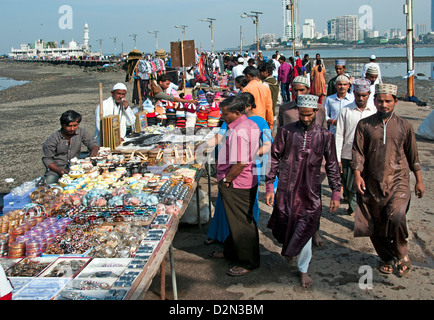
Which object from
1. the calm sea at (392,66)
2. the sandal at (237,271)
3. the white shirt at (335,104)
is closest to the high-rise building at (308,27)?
the calm sea at (392,66)

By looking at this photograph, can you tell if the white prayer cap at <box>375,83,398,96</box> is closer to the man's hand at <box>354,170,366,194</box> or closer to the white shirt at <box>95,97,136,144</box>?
the man's hand at <box>354,170,366,194</box>

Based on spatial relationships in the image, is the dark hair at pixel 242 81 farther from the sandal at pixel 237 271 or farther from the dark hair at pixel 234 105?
the sandal at pixel 237 271

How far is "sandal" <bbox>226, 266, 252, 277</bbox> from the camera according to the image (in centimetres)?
420

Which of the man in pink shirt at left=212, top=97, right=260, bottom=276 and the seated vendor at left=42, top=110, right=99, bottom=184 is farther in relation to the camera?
the seated vendor at left=42, top=110, right=99, bottom=184

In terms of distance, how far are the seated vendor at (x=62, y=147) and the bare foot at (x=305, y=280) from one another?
3.11m

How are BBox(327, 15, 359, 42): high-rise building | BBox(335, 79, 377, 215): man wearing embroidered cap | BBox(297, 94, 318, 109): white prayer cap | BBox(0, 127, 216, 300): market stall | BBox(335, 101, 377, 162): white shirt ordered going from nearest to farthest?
BBox(0, 127, 216, 300): market stall → BBox(297, 94, 318, 109): white prayer cap → BBox(335, 79, 377, 215): man wearing embroidered cap → BBox(335, 101, 377, 162): white shirt → BBox(327, 15, 359, 42): high-rise building

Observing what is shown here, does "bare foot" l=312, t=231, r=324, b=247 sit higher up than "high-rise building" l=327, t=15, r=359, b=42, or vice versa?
"high-rise building" l=327, t=15, r=359, b=42

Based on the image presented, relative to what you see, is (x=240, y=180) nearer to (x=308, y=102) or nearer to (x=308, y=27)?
(x=308, y=102)

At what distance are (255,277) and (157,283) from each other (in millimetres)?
981

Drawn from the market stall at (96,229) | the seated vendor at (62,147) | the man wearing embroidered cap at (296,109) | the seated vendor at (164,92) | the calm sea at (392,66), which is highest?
the calm sea at (392,66)

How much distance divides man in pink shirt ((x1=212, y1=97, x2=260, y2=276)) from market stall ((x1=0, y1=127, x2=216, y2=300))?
0.50 metres

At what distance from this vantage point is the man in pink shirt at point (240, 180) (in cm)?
404

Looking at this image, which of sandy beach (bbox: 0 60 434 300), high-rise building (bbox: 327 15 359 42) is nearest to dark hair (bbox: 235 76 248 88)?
sandy beach (bbox: 0 60 434 300)

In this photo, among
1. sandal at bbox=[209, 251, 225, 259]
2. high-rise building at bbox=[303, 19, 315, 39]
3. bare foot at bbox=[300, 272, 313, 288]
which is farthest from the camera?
high-rise building at bbox=[303, 19, 315, 39]
